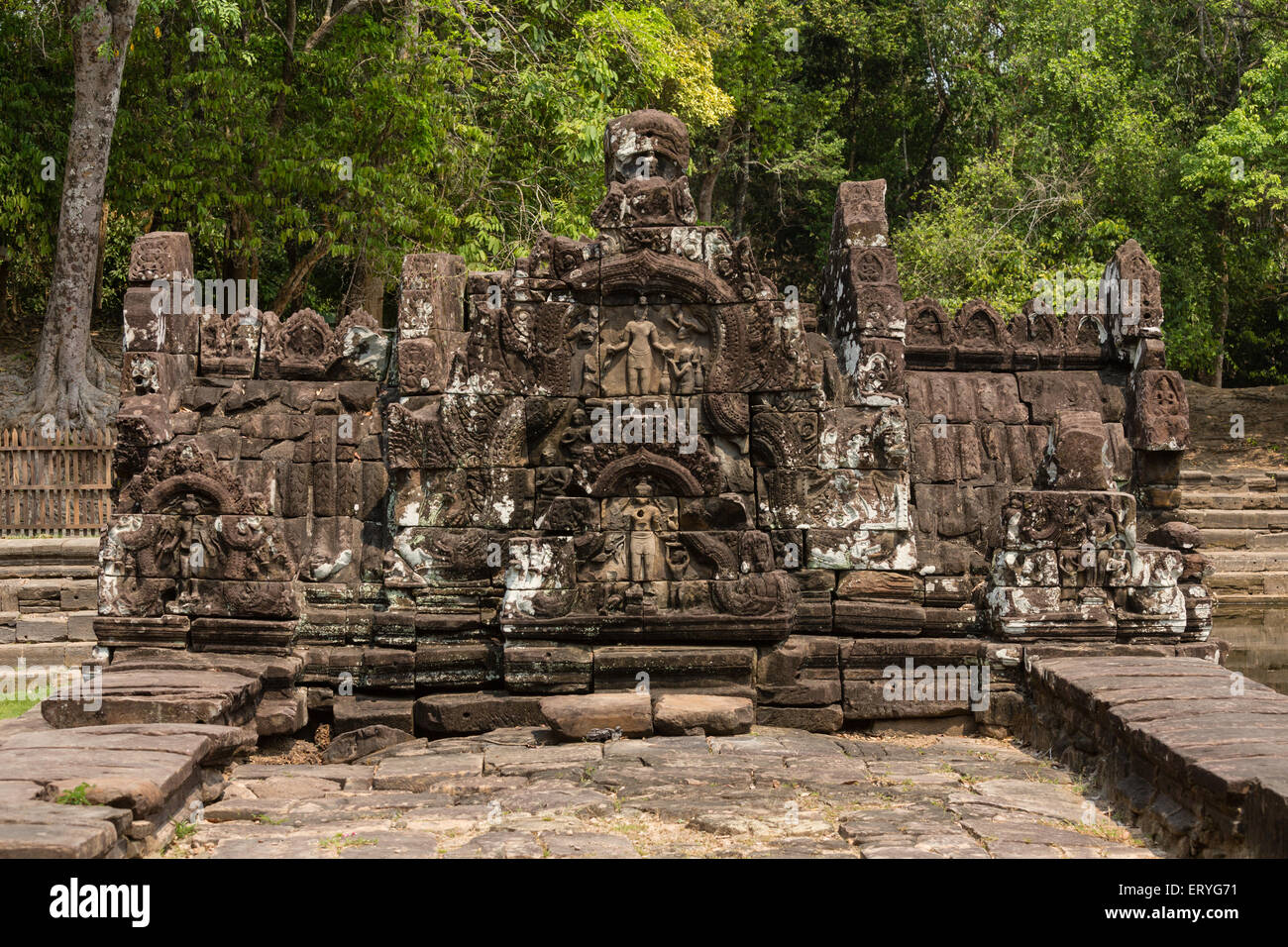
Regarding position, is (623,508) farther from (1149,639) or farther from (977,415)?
(1149,639)

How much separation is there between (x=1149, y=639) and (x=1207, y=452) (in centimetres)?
1489

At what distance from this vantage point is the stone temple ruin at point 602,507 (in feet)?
26.3

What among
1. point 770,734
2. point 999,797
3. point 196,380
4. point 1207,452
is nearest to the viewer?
point 999,797

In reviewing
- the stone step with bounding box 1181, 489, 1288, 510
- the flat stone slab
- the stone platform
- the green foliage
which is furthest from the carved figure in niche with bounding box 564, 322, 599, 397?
the stone step with bounding box 1181, 489, 1288, 510

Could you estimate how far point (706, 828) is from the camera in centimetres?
570

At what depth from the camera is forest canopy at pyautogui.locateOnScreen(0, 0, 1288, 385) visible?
1741cm

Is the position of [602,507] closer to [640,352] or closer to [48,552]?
[640,352]

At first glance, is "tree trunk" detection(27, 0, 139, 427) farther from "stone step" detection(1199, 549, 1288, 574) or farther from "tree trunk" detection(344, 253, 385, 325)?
"stone step" detection(1199, 549, 1288, 574)

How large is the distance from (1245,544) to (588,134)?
33.9ft

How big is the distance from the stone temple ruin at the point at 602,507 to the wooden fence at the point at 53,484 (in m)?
7.59

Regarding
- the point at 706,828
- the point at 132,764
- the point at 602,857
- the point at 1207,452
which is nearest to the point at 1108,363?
the point at 706,828

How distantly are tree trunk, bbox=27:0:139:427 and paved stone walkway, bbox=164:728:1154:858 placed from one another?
11.0m

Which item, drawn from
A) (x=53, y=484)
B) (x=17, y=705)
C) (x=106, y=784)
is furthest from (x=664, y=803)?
(x=53, y=484)

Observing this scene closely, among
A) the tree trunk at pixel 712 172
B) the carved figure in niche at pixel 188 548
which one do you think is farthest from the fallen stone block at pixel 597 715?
the tree trunk at pixel 712 172
